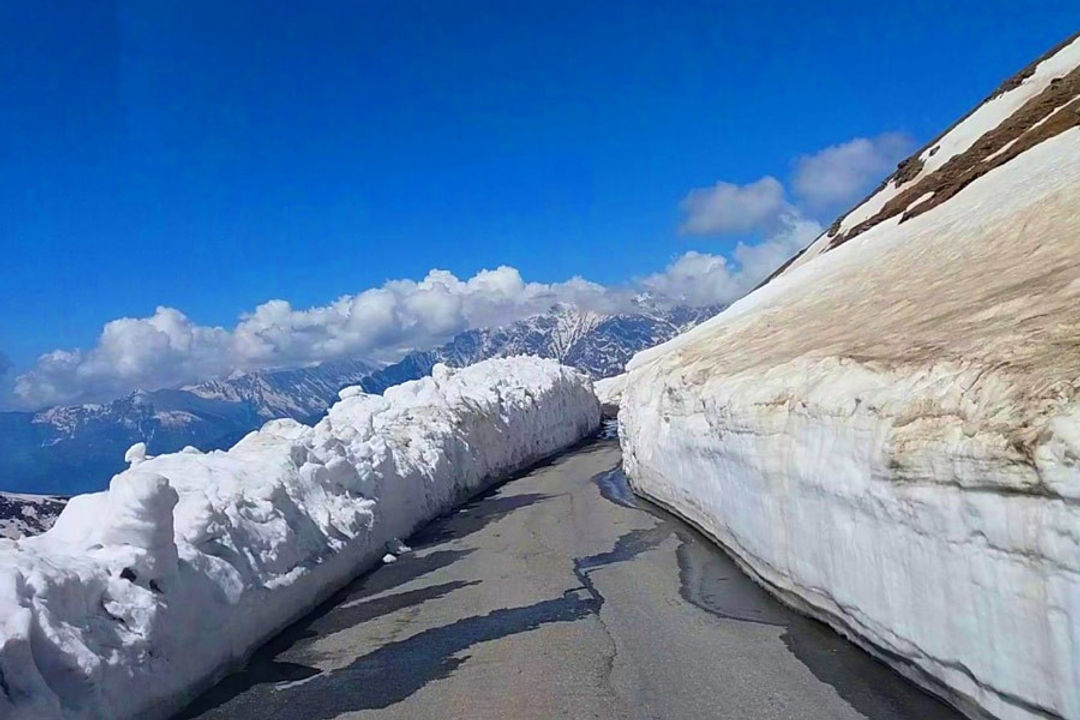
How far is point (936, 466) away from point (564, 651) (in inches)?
158

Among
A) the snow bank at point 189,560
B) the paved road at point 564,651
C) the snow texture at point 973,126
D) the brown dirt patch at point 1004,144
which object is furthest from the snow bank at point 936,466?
the snow texture at point 973,126

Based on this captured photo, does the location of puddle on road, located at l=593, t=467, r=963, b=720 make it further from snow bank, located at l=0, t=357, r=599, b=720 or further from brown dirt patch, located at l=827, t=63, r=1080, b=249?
brown dirt patch, located at l=827, t=63, r=1080, b=249

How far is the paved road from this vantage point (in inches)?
269

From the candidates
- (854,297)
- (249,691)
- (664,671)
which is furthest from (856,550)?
(854,297)

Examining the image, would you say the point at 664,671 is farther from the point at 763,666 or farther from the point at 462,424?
the point at 462,424

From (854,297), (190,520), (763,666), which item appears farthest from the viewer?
(854,297)

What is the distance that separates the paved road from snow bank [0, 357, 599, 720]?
489 millimetres

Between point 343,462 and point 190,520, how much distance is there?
179 inches

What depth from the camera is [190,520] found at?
9219 mm

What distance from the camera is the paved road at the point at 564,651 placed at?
22.4 ft

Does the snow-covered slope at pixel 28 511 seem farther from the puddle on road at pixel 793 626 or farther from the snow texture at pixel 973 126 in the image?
the snow texture at pixel 973 126

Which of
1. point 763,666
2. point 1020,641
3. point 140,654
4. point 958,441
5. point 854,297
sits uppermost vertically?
point 854,297

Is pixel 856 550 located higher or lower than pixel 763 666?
higher

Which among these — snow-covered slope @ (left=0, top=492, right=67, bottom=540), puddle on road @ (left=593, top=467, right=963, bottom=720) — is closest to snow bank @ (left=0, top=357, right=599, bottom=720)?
puddle on road @ (left=593, top=467, right=963, bottom=720)
